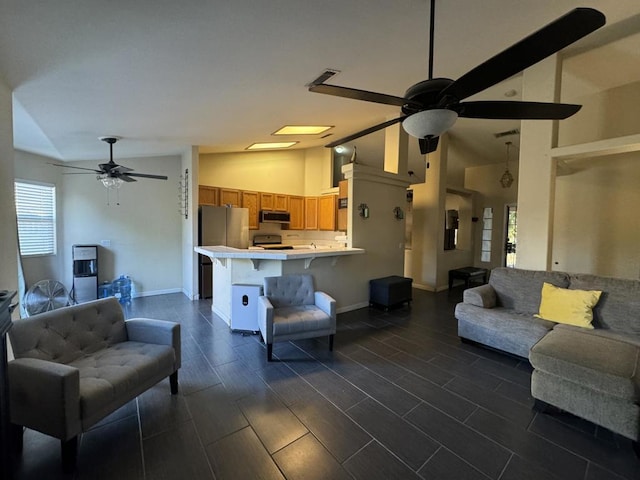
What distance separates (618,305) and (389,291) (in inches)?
103

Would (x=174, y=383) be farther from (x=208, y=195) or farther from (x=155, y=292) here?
(x=208, y=195)

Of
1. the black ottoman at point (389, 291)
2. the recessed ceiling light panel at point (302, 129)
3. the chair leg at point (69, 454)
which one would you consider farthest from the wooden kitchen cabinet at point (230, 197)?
the chair leg at point (69, 454)

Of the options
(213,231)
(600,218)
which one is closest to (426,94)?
(600,218)

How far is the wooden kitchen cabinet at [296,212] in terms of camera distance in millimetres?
7242

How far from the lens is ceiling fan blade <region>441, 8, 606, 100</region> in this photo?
44.8 inches

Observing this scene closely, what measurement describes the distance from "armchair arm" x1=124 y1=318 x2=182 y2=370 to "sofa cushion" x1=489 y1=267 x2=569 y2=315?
3.67m

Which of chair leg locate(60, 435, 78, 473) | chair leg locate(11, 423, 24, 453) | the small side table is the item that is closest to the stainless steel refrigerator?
chair leg locate(11, 423, 24, 453)

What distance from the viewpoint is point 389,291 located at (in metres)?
4.59

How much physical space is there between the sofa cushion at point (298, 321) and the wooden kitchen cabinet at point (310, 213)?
173 inches

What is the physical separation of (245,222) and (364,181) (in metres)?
2.69

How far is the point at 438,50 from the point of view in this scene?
109 inches

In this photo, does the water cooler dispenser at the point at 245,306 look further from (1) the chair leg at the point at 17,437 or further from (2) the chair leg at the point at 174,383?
(1) the chair leg at the point at 17,437

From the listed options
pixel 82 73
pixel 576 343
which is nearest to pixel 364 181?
pixel 576 343

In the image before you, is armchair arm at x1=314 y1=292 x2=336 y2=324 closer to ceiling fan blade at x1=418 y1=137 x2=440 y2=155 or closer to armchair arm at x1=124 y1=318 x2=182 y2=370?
armchair arm at x1=124 y1=318 x2=182 y2=370
